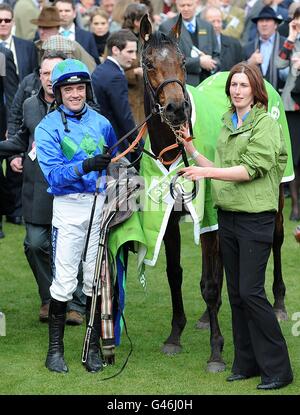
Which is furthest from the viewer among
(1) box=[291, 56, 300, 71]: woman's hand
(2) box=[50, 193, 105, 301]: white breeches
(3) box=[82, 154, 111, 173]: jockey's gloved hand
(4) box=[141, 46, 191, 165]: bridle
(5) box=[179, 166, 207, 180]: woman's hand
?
(1) box=[291, 56, 300, 71]: woman's hand

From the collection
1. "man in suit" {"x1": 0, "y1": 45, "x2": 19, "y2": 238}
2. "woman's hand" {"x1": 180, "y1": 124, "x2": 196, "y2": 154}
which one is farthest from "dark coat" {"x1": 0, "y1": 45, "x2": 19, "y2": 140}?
"woman's hand" {"x1": 180, "y1": 124, "x2": 196, "y2": 154}

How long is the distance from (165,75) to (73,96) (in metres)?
0.64

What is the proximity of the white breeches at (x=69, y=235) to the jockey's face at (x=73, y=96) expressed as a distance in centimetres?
60

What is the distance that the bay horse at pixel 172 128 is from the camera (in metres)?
6.21

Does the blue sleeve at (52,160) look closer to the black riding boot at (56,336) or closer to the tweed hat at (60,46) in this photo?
the black riding boot at (56,336)

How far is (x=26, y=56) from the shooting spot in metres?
11.2

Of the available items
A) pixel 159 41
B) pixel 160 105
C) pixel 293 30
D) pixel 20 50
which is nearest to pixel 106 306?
pixel 160 105

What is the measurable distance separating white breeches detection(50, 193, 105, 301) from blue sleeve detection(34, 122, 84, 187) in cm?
21

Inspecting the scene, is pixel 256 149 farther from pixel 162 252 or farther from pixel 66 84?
pixel 162 252

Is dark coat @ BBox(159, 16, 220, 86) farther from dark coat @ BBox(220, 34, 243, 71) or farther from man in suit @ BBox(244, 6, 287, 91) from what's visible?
man in suit @ BBox(244, 6, 287, 91)

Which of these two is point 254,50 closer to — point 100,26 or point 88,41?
point 100,26

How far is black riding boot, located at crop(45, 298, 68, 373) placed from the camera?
21.4 feet

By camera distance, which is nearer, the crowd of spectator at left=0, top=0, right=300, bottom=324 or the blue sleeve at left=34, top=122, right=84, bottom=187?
the blue sleeve at left=34, top=122, right=84, bottom=187
